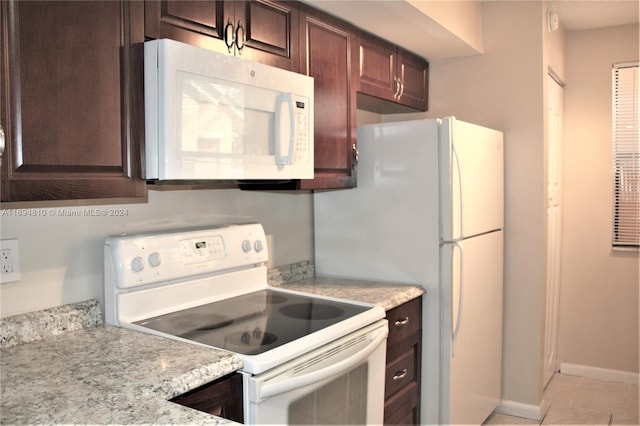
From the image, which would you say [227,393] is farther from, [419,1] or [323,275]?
[419,1]

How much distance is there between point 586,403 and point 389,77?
2292 millimetres

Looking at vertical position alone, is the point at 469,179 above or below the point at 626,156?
below

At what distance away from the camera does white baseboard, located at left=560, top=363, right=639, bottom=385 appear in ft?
12.3

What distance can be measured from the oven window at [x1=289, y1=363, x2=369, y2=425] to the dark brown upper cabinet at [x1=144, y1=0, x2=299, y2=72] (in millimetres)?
1133

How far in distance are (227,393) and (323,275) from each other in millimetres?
1383

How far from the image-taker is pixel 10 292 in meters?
1.67

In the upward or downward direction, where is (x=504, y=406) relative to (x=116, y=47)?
downward

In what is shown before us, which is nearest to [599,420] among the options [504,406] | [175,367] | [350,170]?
[504,406]

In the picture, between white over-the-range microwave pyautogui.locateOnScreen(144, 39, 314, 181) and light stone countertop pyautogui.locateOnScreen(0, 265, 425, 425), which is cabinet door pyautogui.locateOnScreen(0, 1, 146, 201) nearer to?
white over-the-range microwave pyautogui.locateOnScreen(144, 39, 314, 181)

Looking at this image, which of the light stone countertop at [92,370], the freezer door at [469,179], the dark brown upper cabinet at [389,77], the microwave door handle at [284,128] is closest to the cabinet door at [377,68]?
the dark brown upper cabinet at [389,77]

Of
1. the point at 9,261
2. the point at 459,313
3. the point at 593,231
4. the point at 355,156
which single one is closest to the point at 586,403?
the point at 593,231

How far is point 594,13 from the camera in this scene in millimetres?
3398

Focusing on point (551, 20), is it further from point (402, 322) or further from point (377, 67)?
point (402, 322)

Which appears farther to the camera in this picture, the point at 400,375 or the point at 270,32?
the point at 400,375
